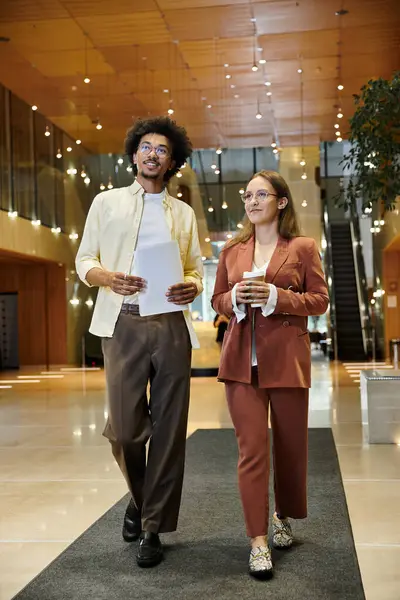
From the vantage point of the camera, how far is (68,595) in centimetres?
291

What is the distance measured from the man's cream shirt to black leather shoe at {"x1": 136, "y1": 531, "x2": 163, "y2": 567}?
85 centimetres

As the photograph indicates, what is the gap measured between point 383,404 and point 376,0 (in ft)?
23.6

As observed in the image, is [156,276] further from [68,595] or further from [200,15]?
[200,15]

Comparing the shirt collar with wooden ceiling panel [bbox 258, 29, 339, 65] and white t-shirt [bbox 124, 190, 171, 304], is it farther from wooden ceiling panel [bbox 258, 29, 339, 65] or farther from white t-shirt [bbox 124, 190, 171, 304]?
wooden ceiling panel [bbox 258, 29, 339, 65]

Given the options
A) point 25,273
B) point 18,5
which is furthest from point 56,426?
point 25,273

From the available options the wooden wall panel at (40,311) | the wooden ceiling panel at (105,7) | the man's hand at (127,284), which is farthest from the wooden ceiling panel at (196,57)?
the man's hand at (127,284)

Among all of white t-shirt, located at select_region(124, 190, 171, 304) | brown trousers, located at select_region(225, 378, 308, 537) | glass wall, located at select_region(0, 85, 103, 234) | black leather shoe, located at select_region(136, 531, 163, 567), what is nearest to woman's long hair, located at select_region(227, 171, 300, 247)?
white t-shirt, located at select_region(124, 190, 171, 304)

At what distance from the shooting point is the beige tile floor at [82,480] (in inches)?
136

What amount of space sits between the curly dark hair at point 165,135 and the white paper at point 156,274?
50 cm

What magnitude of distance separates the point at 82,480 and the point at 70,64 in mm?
10434

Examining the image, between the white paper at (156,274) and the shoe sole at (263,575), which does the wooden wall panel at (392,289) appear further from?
the shoe sole at (263,575)

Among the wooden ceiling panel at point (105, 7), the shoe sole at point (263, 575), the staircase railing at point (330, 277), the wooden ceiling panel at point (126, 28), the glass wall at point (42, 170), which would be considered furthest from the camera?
the staircase railing at point (330, 277)

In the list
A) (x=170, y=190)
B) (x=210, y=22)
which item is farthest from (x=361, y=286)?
(x=210, y=22)

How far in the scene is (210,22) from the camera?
12.1 m
